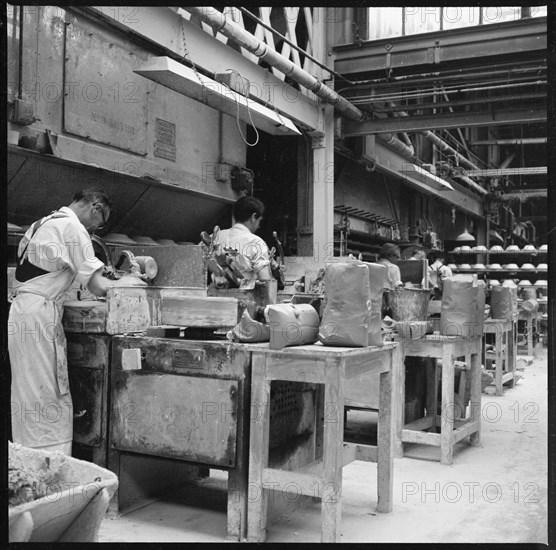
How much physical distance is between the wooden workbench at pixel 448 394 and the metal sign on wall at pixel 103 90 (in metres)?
2.41

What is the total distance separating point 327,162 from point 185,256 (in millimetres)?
3082

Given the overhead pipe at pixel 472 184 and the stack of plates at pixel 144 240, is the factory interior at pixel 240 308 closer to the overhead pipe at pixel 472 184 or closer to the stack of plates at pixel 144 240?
the stack of plates at pixel 144 240

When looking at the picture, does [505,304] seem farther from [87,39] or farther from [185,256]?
[87,39]

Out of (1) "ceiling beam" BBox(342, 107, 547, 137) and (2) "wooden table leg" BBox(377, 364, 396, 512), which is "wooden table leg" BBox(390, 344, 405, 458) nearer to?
(2) "wooden table leg" BBox(377, 364, 396, 512)

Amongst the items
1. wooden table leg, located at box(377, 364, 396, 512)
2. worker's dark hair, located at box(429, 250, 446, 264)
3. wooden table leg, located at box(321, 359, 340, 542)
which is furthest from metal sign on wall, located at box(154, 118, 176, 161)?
worker's dark hair, located at box(429, 250, 446, 264)

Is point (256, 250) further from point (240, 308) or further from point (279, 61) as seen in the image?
A: point (279, 61)

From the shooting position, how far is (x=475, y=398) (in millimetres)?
4004

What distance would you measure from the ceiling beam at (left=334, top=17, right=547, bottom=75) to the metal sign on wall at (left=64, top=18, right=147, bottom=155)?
2.48 meters

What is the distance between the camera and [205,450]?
2.41 m

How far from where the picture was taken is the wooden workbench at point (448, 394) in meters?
3.54

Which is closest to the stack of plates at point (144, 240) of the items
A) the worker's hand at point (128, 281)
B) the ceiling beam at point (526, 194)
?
the worker's hand at point (128, 281)

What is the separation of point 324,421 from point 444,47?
15.3ft

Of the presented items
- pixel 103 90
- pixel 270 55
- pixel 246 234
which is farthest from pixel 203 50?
pixel 246 234

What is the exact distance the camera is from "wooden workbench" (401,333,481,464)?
354 cm
